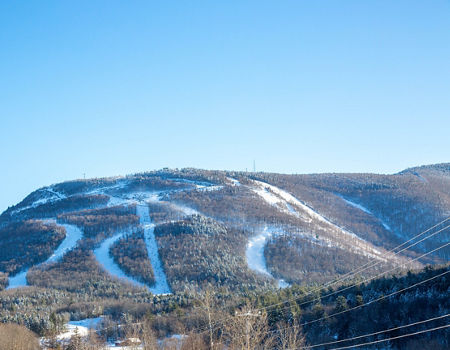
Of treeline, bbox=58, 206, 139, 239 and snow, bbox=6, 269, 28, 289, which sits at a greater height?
treeline, bbox=58, 206, 139, 239

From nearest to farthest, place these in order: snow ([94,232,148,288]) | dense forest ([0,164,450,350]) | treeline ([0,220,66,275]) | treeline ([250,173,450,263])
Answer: dense forest ([0,164,450,350]) < snow ([94,232,148,288]) < treeline ([0,220,66,275]) < treeline ([250,173,450,263])

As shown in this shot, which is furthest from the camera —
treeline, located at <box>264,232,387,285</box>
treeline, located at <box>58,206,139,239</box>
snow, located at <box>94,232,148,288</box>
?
treeline, located at <box>58,206,139,239</box>

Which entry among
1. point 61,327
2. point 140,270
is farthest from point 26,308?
point 140,270

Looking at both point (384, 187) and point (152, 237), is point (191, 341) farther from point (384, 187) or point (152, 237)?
point (384, 187)

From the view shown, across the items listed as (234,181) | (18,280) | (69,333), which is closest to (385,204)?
(234,181)

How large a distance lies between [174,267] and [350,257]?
41.3 m

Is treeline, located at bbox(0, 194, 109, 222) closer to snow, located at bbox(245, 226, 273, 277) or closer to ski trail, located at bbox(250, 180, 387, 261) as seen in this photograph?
ski trail, located at bbox(250, 180, 387, 261)

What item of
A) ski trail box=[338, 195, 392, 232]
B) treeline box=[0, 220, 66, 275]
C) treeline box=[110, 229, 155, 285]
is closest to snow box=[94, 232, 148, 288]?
treeline box=[110, 229, 155, 285]

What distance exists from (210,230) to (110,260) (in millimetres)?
25775

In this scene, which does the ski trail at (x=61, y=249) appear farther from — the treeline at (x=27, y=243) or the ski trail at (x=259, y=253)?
the ski trail at (x=259, y=253)

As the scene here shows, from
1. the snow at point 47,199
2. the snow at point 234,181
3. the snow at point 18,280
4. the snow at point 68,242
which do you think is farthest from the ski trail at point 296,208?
the snow at point 18,280

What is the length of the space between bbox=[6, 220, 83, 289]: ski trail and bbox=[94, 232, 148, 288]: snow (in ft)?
26.6

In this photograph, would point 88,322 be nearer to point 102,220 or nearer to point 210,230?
point 210,230

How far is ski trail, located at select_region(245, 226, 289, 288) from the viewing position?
338ft
